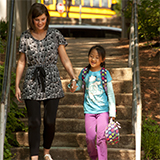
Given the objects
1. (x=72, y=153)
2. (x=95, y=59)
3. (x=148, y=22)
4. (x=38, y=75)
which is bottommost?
(x=72, y=153)

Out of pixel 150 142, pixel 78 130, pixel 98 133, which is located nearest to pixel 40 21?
pixel 98 133

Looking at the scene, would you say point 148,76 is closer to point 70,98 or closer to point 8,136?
point 70,98

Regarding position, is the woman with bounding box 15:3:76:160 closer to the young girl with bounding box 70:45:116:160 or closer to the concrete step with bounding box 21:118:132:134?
→ the young girl with bounding box 70:45:116:160

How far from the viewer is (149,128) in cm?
430

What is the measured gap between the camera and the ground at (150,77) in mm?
4795

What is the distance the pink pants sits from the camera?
10.7ft

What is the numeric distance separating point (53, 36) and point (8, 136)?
60.0 inches

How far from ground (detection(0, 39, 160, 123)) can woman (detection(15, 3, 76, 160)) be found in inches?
77.2

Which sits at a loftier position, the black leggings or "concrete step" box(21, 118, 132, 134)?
the black leggings

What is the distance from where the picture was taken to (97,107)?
3.32 m

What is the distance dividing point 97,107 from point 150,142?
1100 mm

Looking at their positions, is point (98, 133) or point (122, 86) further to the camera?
point (122, 86)

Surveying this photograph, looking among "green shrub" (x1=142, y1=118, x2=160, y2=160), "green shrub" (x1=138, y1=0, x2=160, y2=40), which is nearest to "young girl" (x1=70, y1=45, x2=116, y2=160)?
"green shrub" (x1=142, y1=118, x2=160, y2=160)

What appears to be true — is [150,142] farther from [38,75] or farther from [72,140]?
[38,75]
